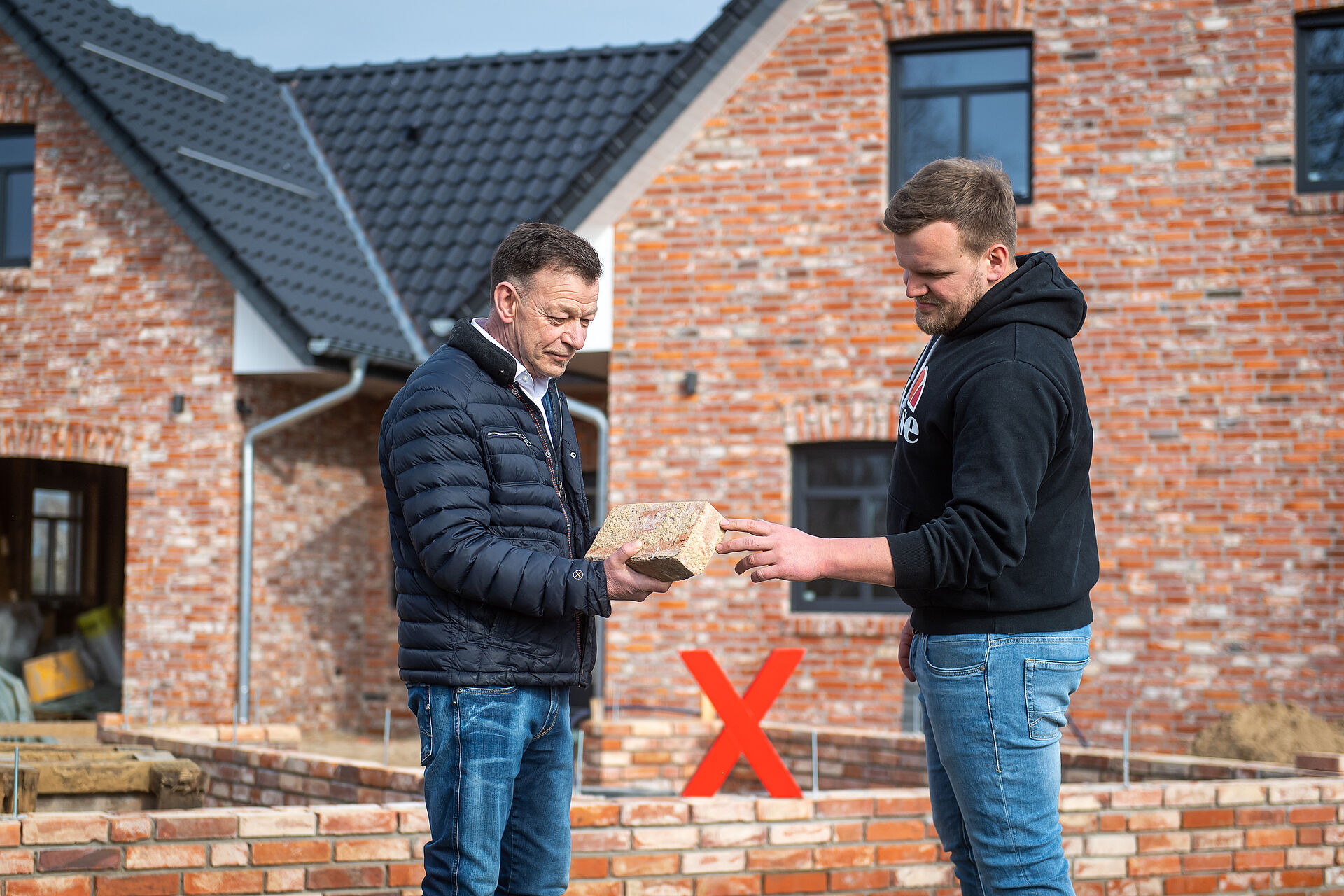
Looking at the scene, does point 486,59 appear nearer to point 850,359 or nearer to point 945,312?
point 850,359

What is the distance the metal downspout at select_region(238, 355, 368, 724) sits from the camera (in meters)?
10.6

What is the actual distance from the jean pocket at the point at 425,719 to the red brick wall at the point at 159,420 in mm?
8243

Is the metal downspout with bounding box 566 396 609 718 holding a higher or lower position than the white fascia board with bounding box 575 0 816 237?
lower

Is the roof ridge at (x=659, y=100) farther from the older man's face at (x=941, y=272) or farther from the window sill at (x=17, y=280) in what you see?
the older man's face at (x=941, y=272)

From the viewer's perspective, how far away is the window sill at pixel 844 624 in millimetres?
9148

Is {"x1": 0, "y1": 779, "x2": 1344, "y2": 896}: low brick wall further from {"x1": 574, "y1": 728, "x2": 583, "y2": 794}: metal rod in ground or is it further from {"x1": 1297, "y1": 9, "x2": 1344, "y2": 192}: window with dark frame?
{"x1": 1297, "y1": 9, "x2": 1344, "y2": 192}: window with dark frame

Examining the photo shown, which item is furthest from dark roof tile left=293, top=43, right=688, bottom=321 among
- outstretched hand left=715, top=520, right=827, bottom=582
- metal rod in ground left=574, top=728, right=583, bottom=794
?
outstretched hand left=715, top=520, right=827, bottom=582

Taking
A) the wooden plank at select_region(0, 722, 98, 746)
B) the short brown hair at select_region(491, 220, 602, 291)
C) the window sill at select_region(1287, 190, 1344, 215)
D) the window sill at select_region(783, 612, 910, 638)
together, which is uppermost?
the window sill at select_region(1287, 190, 1344, 215)

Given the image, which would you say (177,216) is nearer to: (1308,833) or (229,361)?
(229,361)

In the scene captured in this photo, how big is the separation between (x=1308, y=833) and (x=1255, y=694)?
4224mm

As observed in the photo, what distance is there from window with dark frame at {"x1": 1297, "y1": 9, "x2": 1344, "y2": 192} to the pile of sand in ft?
11.8

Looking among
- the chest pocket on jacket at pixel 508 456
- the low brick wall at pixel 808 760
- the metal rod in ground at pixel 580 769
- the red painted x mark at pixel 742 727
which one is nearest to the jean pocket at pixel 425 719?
the chest pocket on jacket at pixel 508 456

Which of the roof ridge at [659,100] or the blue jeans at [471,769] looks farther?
the roof ridge at [659,100]

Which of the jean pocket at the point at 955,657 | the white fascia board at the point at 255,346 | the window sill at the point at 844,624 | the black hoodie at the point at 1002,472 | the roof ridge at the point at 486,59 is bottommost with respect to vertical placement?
the window sill at the point at 844,624
